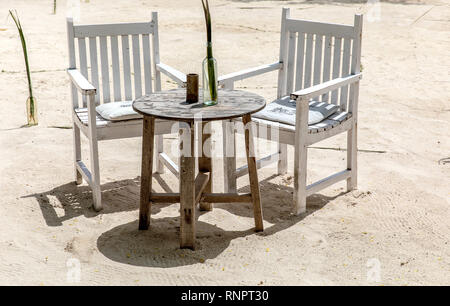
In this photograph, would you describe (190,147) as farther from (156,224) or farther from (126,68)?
(126,68)

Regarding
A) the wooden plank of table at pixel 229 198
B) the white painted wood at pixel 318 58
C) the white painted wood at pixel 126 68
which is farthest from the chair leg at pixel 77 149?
the white painted wood at pixel 318 58

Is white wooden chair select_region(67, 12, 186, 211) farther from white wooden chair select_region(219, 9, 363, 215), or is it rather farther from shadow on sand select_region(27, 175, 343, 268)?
white wooden chair select_region(219, 9, 363, 215)

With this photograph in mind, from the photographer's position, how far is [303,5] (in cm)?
1248

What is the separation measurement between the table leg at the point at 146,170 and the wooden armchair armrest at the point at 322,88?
81 centimetres

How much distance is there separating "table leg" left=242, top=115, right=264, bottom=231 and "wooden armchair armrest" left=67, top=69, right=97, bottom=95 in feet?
2.91

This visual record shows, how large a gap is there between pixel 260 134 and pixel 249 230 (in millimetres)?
581

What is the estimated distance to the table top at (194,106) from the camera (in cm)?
338

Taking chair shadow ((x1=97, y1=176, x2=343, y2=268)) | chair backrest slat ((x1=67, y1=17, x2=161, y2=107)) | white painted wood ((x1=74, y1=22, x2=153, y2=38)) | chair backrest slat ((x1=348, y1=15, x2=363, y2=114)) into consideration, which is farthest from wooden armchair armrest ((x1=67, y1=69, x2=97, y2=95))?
chair backrest slat ((x1=348, y1=15, x2=363, y2=114))

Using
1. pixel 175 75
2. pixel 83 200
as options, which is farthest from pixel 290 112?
pixel 83 200

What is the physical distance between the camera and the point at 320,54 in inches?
173
